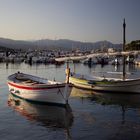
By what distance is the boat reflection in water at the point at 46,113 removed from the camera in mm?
16653

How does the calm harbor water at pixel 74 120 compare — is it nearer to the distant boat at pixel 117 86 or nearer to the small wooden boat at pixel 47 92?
the small wooden boat at pixel 47 92

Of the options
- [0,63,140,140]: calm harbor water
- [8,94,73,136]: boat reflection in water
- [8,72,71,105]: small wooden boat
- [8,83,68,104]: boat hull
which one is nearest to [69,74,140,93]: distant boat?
[0,63,140,140]: calm harbor water

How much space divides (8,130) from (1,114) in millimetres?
3466

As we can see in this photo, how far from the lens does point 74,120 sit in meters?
17.2

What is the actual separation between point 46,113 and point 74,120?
92.5 inches

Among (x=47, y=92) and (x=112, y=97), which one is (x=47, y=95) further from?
(x=112, y=97)

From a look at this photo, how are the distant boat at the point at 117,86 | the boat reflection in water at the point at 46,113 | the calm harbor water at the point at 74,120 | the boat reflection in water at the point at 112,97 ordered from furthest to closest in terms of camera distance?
1. the distant boat at the point at 117,86
2. the boat reflection in water at the point at 112,97
3. the boat reflection in water at the point at 46,113
4. the calm harbor water at the point at 74,120

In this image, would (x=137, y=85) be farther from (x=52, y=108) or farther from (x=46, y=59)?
(x=46, y=59)

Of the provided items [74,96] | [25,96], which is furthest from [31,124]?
[74,96]

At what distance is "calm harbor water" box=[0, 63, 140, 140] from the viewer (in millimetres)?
14516

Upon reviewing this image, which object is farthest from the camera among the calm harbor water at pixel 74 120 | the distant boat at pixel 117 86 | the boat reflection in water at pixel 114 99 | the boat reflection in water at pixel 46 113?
the distant boat at pixel 117 86

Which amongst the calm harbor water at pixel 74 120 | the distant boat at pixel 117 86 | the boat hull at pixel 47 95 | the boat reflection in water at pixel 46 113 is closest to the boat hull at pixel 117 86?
the distant boat at pixel 117 86

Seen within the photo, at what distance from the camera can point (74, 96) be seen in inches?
1011

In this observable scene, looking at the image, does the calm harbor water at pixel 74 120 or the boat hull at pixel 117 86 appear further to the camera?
the boat hull at pixel 117 86
